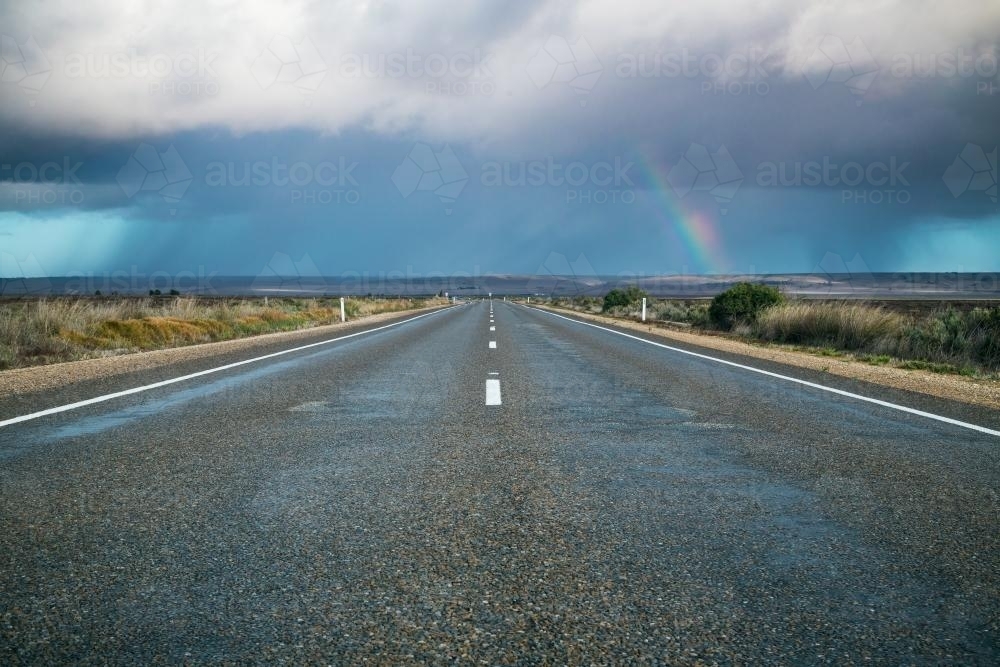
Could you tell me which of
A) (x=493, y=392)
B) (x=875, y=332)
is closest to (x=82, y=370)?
(x=493, y=392)

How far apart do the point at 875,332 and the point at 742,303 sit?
9447mm

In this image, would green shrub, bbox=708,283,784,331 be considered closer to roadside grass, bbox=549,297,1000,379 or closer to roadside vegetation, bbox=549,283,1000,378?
roadside vegetation, bbox=549,283,1000,378

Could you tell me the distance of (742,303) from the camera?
27.5 m

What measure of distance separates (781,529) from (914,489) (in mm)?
1355

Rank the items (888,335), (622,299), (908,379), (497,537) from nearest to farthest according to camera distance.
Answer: (497,537) < (908,379) < (888,335) < (622,299)

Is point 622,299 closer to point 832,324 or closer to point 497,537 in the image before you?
point 832,324

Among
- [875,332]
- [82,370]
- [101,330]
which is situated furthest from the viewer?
[875,332]

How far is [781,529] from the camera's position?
143 inches

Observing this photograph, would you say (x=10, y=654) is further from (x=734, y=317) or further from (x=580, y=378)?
(x=734, y=317)

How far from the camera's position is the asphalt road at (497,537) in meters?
2.48

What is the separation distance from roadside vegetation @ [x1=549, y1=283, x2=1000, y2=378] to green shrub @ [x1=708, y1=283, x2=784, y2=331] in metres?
0.04

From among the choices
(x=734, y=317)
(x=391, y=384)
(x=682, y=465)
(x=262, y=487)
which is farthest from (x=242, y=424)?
(x=734, y=317)

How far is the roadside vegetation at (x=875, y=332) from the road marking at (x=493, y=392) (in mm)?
8461

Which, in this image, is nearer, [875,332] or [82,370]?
[82,370]
